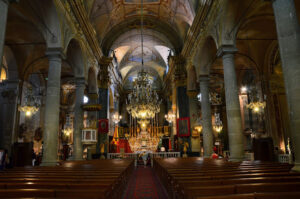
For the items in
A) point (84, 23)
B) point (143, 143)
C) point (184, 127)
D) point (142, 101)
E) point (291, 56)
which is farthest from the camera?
point (143, 143)

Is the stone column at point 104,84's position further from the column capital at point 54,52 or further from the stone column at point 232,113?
the stone column at point 232,113

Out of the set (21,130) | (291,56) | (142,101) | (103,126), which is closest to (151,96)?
(142,101)

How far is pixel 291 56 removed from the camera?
494 cm

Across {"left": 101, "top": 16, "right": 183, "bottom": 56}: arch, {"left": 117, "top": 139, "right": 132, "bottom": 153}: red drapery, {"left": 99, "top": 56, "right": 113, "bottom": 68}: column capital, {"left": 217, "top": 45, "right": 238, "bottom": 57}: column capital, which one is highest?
{"left": 101, "top": 16, "right": 183, "bottom": 56}: arch

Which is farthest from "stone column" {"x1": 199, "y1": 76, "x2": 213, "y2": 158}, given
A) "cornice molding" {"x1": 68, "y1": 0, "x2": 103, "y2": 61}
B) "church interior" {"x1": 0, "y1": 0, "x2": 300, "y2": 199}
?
"cornice molding" {"x1": 68, "y1": 0, "x2": 103, "y2": 61}

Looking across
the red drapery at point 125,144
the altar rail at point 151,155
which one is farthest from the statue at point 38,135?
the red drapery at point 125,144

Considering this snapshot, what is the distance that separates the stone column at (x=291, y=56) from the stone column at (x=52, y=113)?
24.3 feet

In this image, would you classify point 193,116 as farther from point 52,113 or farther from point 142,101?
point 52,113

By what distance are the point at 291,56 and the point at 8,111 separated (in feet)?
44.3

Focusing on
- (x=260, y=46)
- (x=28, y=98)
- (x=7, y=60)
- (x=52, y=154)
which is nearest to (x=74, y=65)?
(x=28, y=98)

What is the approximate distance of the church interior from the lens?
4160mm

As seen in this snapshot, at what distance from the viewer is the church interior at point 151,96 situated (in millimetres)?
4160

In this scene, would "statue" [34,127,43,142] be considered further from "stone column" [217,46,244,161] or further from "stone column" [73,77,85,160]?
"stone column" [217,46,244,161]

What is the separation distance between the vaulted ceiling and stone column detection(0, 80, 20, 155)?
20.7 ft
